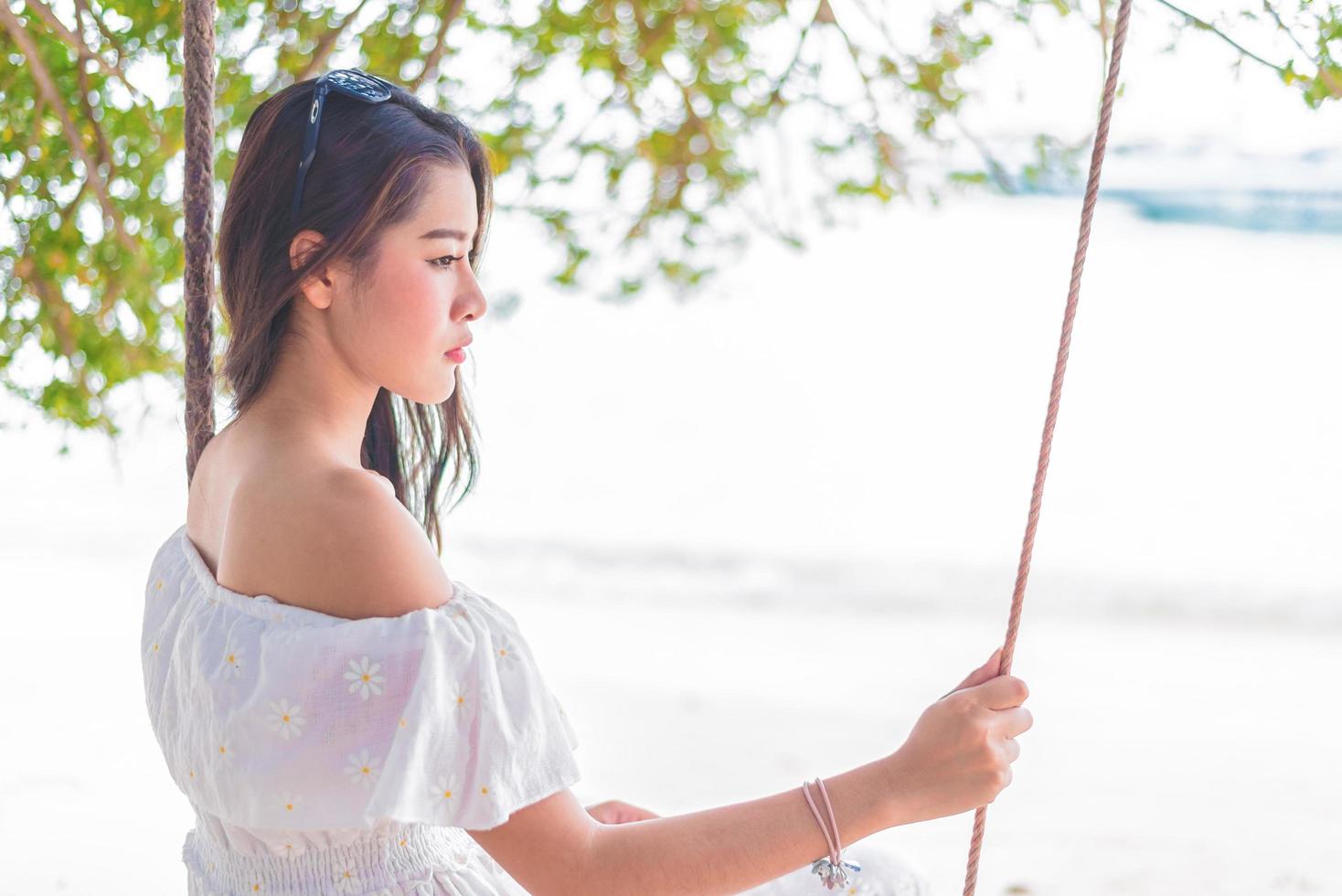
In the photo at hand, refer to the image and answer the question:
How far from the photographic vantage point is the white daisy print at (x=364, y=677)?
95 cm

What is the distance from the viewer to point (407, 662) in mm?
942

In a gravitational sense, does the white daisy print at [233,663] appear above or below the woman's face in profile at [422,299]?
below

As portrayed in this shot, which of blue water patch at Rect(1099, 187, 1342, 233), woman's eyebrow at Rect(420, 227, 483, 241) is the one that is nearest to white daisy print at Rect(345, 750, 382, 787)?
woman's eyebrow at Rect(420, 227, 483, 241)

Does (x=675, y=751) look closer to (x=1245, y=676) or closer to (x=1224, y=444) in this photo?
(x=1245, y=676)

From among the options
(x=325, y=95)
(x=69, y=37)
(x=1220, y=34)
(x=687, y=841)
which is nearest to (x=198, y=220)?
(x=325, y=95)

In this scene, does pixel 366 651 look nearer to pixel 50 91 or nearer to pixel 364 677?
pixel 364 677

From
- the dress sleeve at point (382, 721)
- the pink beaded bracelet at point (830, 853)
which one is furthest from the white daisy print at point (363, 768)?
the pink beaded bracelet at point (830, 853)

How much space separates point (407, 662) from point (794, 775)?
428 cm

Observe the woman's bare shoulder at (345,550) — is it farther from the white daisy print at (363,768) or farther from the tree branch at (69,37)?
the tree branch at (69,37)

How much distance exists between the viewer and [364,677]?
0.95 m

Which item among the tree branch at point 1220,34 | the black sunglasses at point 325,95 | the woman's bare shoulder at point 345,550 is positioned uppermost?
the tree branch at point 1220,34

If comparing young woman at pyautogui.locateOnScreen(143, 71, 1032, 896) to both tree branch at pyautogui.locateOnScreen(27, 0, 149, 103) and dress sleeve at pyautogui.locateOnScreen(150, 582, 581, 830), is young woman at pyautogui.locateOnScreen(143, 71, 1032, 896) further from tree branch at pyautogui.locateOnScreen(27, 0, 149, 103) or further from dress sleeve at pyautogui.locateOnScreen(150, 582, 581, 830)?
tree branch at pyautogui.locateOnScreen(27, 0, 149, 103)

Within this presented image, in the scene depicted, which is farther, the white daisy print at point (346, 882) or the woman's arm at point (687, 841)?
the white daisy print at point (346, 882)

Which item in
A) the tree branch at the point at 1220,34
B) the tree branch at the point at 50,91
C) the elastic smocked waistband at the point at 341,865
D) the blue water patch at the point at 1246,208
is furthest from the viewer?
the blue water patch at the point at 1246,208
